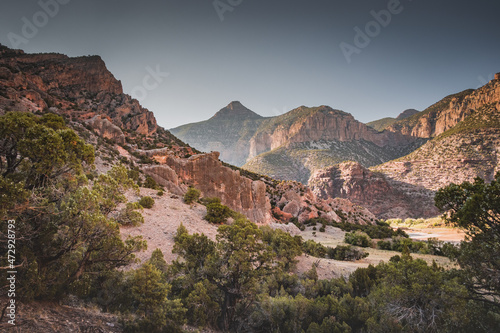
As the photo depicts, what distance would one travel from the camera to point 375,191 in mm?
81250

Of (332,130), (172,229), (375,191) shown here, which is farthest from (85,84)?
(332,130)

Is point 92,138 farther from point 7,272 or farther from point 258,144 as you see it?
point 258,144

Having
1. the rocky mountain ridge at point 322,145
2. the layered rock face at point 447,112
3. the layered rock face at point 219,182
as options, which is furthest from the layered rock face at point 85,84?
the layered rock face at point 447,112

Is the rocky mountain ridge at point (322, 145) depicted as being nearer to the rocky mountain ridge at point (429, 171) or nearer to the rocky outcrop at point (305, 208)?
the rocky mountain ridge at point (429, 171)

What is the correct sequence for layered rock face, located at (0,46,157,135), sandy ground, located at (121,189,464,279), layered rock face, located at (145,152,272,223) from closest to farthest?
sandy ground, located at (121,189,464,279) → layered rock face, located at (145,152,272,223) → layered rock face, located at (0,46,157,135)

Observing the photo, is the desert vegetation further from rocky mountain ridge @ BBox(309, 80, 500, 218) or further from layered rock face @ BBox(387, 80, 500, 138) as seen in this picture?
layered rock face @ BBox(387, 80, 500, 138)

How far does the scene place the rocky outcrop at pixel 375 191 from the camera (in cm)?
7183

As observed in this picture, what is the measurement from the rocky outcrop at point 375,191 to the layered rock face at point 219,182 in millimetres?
66061

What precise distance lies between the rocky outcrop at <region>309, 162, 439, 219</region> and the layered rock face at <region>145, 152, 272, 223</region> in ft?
217

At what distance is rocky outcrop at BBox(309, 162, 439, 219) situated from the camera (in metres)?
71.8

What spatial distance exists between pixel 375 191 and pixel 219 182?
239 feet

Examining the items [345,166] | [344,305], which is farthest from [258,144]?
[344,305]

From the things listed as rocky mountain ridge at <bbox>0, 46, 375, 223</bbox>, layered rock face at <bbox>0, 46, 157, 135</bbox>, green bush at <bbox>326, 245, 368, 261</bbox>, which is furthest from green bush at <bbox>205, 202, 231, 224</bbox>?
layered rock face at <bbox>0, 46, 157, 135</bbox>

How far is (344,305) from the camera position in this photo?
9.14 m
